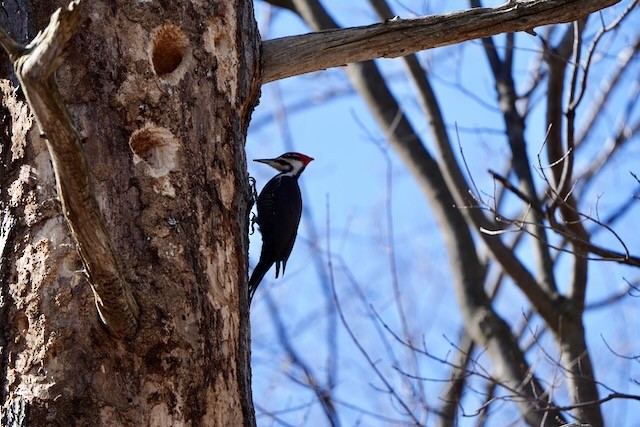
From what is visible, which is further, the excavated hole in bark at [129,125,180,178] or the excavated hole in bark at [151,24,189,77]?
the excavated hole in bark at [151,24,189,77]

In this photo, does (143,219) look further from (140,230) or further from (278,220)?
(278,220)

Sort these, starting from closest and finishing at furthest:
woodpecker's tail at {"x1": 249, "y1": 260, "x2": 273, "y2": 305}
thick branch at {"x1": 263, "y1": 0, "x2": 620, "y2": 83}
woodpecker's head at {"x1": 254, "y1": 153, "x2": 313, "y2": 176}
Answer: thick branch at {"x1": 263, "y1": 0, "x2": 620, "y2": 83}
woodpecker's tail at {"x1": 249, "y1": 260, "x2": 273, "y2": 305}
woodpecker's head at {"x1": 254, "y1": 153, "x2": 313, "y2": 176}

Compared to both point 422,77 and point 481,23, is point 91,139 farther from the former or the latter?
point 422,77

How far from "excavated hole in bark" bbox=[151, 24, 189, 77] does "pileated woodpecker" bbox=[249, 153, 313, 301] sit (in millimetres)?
1559

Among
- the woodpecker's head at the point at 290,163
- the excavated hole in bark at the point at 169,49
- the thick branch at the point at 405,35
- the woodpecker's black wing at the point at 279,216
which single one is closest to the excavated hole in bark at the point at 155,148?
the excavated hole in bark at the point at 169,49

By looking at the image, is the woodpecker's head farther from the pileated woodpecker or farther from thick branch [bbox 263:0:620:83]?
thick branch [bbox 263:0:620:83]

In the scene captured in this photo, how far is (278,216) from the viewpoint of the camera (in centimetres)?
471

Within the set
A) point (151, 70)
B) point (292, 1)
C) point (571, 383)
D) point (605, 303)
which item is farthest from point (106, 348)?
point (605, 303)

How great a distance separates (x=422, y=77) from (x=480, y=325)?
55.6 inches

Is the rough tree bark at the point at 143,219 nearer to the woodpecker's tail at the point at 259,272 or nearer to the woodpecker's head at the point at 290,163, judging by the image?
the woodpecker's tail at the point at 259,272

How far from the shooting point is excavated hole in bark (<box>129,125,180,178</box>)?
249 centimetres

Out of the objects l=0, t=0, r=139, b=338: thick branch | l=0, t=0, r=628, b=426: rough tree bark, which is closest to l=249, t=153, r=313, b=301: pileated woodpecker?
l=0, t=0, r=628, b=426: rough tree bark

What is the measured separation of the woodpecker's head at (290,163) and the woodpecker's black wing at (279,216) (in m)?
0.20

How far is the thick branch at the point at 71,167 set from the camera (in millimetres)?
1733
